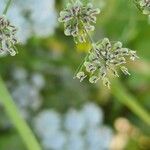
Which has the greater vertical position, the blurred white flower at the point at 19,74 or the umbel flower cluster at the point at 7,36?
the blurred white flower at the point at 19,74

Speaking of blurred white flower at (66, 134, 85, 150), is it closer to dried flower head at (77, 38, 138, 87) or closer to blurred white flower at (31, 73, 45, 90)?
blurred white flower at (31, 73, 45, 90)

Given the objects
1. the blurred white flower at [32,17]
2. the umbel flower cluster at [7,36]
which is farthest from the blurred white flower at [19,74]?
→ the umbel flower cluster at [7,36]

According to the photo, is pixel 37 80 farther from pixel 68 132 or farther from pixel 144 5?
pixel 144 5

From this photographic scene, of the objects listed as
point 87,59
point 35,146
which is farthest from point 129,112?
point 87,59

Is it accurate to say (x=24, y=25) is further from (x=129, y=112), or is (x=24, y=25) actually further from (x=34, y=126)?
(x=129, y=112)

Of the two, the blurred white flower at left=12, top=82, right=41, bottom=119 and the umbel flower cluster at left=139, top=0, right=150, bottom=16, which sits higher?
the blurred white flower at left=12, top=82, right=41, bottom=119

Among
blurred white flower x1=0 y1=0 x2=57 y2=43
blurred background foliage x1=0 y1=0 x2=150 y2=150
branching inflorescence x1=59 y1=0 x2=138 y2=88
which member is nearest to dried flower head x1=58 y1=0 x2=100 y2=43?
branching inflorescence x1=59 y1=0 x2=138 y2=88

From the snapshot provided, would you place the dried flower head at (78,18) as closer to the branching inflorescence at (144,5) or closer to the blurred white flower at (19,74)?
the branching inflorescence at (144,5)
